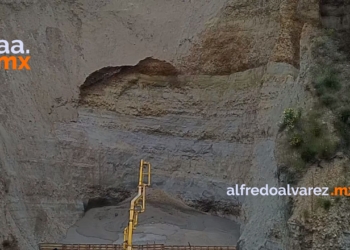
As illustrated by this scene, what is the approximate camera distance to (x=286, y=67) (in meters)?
15.9

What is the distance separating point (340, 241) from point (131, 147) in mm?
8466

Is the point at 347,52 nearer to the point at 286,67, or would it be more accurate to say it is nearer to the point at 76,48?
the point at 286,67

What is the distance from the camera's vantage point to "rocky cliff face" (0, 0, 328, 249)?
655 inches

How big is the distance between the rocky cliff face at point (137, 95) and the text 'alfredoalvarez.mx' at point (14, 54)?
0.86ft

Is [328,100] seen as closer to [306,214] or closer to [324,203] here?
[324,203]

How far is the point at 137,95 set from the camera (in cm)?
1831

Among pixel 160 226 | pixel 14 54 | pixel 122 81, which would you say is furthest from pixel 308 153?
pixel 14 54

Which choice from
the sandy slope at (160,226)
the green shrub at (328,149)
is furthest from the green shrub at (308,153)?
the sandy slope at (160,226)

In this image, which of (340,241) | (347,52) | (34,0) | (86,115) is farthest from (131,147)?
(340,241)

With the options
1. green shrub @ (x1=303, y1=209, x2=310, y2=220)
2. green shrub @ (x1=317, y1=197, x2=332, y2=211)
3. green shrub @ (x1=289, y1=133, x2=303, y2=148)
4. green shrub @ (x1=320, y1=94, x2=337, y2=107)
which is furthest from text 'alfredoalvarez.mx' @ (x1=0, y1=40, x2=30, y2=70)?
green shrub @ (x1=317, y1=197, x2=332, y2=211)

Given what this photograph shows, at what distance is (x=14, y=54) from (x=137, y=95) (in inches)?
159

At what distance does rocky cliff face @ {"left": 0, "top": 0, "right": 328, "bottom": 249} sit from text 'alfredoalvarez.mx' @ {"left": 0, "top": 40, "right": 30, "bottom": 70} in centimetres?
26

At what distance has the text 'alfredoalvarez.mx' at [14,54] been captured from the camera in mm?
17484

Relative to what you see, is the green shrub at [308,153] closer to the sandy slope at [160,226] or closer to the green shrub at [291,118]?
the green shrub at [291,118]
